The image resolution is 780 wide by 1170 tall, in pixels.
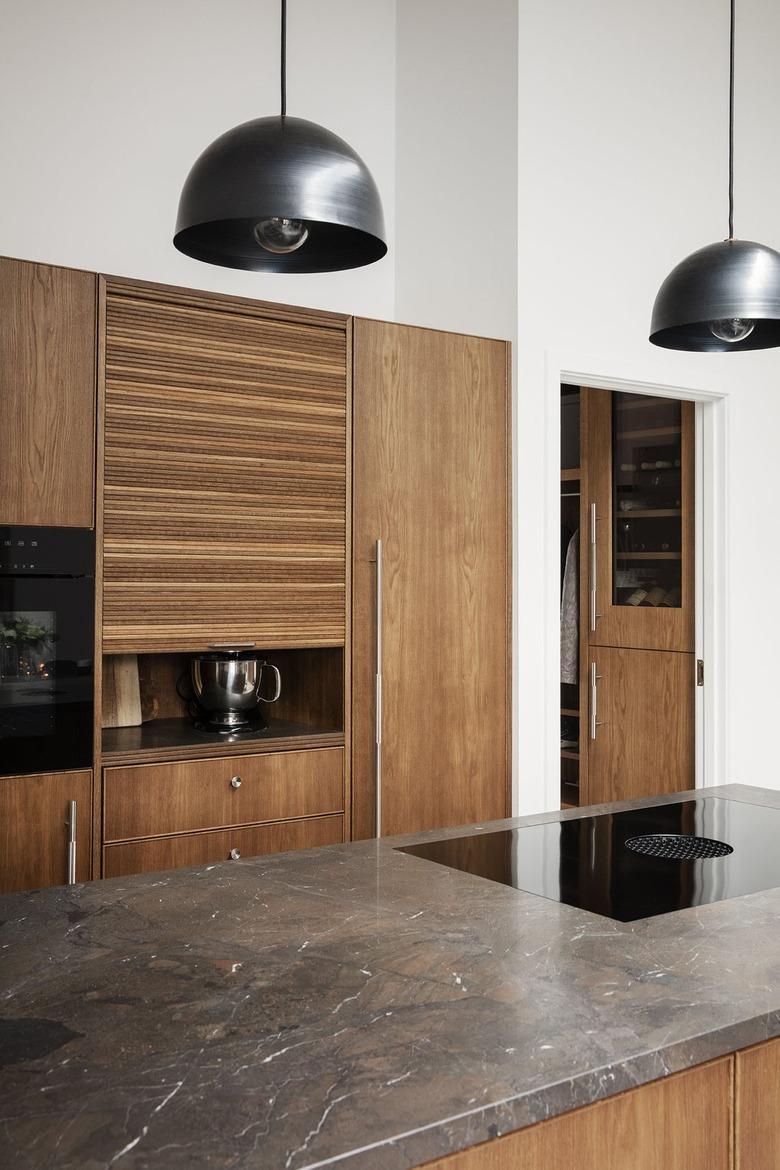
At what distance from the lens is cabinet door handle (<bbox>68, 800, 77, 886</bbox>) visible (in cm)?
279

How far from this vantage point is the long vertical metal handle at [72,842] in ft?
9.14

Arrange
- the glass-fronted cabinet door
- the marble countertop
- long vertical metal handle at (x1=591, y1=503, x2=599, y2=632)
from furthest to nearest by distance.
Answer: long vertical metal handle at (x1=591, y1=503, x2=599, y2=632), the glass-fronted cabinet door, the marble countertop

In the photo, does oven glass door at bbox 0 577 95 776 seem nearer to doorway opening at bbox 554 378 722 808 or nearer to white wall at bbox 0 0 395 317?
white wall at bbox 0 0 395 317

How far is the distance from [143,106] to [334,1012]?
10.4 feet

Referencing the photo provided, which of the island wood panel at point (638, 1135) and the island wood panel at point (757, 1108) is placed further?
the island wood panel at point (757, 1108)

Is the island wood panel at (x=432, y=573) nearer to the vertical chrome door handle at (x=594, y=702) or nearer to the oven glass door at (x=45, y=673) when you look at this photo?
the oven glass door at (x=45, y=673)

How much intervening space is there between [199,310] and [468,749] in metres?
1.59

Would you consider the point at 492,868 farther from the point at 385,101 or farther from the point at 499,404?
Result: the point at 385,101

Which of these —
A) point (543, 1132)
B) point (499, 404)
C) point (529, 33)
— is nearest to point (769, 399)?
point (499, 404)

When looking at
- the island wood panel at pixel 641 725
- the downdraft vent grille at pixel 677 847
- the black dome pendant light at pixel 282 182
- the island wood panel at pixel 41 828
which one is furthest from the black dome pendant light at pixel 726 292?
the island wood panel at pixel 641 725

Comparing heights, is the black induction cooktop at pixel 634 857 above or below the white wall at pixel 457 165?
below

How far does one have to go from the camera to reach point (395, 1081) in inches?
43.5

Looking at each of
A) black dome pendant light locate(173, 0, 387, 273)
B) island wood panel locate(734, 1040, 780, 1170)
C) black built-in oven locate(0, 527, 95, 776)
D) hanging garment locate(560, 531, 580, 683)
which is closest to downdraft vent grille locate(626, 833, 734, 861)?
island wood panel locate(734, 1040, 780, 1170)

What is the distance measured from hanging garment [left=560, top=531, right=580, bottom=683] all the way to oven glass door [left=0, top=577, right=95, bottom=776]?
2753 millimetres
